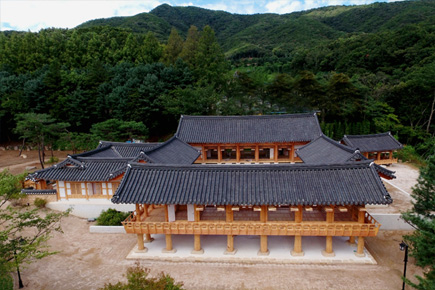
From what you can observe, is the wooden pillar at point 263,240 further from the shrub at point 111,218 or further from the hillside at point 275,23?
the hillside at point 275,23

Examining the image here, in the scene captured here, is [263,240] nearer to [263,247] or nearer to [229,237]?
[263,247]

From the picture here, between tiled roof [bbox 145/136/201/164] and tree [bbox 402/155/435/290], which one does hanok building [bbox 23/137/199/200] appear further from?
tree [bbox 402/155/435/290]

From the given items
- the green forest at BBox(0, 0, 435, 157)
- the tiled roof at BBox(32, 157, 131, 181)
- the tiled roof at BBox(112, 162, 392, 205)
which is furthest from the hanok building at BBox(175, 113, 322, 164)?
the tiled roof at BBox(112, 162, 392, 205)

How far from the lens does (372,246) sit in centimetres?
1550

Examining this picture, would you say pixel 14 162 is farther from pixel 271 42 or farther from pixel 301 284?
pixel 271 42

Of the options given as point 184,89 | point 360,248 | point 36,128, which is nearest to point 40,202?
point 36,128

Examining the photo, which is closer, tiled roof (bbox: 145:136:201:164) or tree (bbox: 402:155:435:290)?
tree (bbox: 402:155:435:290)

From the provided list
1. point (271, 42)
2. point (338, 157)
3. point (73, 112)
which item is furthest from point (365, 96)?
point (271, 42)

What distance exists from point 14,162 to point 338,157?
38.2 meters

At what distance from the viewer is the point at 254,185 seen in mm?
14125

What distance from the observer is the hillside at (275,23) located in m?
77.2

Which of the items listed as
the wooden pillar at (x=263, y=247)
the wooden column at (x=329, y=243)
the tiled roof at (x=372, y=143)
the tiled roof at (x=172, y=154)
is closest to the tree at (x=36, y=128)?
the tiled roof at (x=172, y=154)

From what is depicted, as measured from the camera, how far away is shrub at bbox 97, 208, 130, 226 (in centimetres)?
1825

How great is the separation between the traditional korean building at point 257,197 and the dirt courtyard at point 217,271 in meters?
1.10
